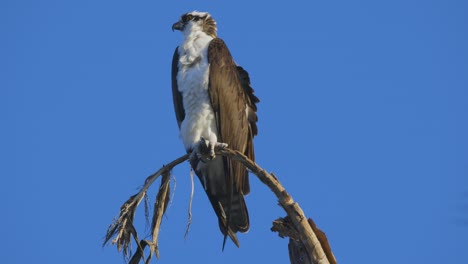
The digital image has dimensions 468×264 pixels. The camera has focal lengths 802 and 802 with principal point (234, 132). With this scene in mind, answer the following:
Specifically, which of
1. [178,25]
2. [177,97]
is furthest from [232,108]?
[178,25]

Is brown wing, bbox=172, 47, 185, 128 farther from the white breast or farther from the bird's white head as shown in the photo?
the bird's white head

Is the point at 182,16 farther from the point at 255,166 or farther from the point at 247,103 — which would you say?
the point at 255,166

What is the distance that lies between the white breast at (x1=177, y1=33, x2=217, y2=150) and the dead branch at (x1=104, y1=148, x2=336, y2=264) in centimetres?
86

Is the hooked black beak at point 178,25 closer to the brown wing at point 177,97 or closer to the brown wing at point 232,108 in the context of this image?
the brown wing at point 177,97

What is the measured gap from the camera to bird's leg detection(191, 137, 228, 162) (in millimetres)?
7680

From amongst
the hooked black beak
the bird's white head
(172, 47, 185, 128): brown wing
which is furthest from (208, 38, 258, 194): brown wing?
the hooked black beak

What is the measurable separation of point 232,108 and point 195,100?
0.37 m

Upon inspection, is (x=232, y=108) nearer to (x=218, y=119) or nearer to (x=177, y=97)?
(x=218, y=119)

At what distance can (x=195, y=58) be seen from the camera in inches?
319

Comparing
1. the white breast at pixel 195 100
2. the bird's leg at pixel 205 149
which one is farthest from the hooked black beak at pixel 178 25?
the bird's leg at pixel 205 149

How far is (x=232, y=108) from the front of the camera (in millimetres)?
7891

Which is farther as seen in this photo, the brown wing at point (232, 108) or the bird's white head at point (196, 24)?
the bird's white head at point (196, 24)

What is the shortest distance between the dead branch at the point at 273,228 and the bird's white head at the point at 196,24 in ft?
7.35

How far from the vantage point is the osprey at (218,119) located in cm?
768
